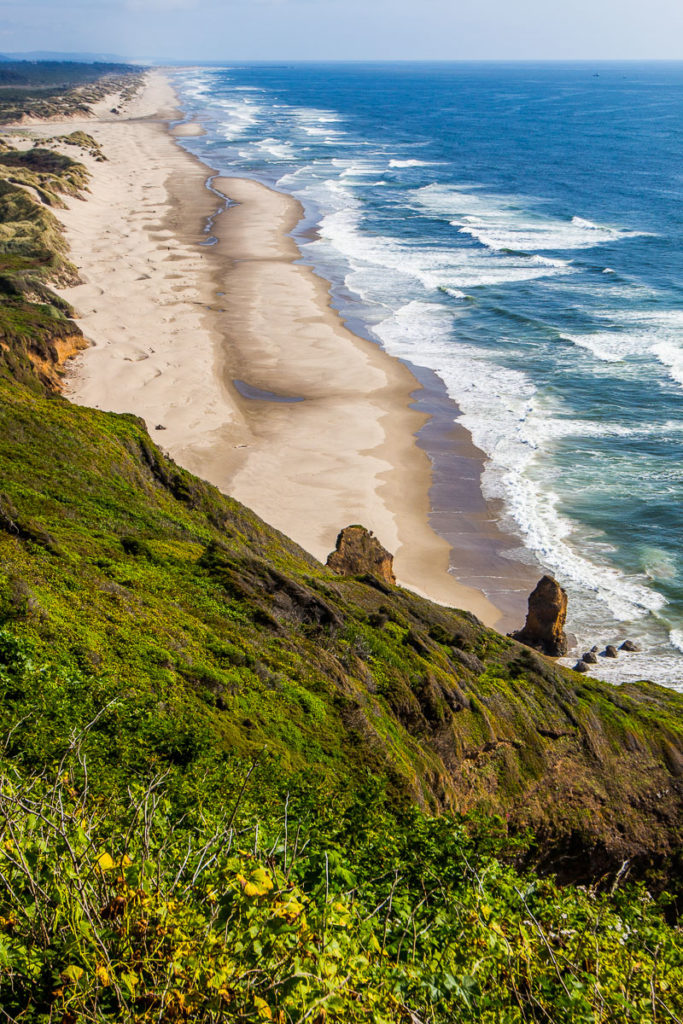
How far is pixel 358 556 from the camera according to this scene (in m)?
21.4

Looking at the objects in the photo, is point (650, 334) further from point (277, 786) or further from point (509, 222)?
point (277, 786)

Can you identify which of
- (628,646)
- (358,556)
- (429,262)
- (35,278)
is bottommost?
(628,646)

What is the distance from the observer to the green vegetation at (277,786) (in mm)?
5082

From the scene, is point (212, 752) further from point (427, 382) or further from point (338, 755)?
point (427, 382)

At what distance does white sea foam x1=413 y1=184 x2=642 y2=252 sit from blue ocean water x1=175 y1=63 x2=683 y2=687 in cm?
36

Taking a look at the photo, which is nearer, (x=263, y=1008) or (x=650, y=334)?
(x=263, y=1008)

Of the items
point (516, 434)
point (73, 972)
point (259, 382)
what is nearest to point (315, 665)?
point (73, 972)

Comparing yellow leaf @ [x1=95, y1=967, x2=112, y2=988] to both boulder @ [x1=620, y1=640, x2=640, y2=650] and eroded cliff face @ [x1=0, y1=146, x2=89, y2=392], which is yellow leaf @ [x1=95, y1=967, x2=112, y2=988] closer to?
eroded cliff face @ [x1=0, y1=146, x2=89, y2=392]

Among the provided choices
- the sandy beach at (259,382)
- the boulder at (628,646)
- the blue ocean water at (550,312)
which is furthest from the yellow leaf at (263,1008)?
the boulder at (628,646)

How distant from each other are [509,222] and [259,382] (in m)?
50.5

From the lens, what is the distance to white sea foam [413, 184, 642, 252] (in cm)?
7194

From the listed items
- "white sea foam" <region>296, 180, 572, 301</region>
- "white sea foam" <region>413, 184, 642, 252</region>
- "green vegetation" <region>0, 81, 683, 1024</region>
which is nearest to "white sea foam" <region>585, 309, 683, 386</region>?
"white sea foam" <region>296, 180, 572, 301</region>

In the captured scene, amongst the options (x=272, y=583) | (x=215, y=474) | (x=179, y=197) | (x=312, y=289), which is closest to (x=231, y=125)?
(x=179, y=197)

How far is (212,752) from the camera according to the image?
10055 mm
